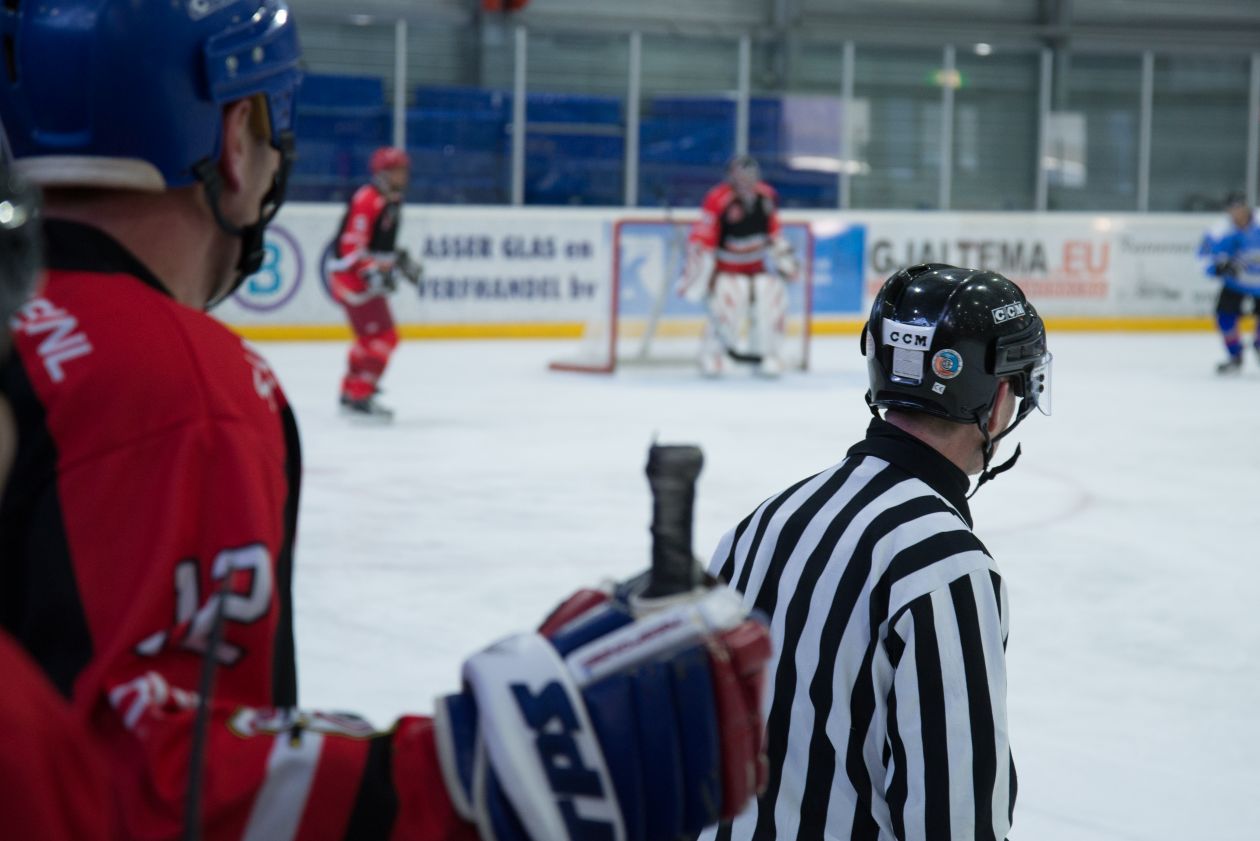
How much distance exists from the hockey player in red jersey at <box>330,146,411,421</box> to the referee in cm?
706

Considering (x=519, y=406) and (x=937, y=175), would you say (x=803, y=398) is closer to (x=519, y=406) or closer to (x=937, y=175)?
(x=519, y=406)

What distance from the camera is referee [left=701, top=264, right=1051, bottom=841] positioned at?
5.47ft

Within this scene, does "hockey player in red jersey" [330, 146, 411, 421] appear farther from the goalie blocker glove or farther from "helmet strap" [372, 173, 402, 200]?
the goalie blocker glove

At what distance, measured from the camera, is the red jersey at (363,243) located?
9.02 metres

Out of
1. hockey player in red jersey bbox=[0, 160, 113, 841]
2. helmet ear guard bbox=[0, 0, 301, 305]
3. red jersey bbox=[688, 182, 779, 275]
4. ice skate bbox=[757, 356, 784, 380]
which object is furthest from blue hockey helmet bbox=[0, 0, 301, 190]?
red jersey bbox=[688, 182, 779, 275]

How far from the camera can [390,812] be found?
96 centimetres

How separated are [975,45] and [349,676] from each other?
14.7 metres

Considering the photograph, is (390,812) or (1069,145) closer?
(390,812)

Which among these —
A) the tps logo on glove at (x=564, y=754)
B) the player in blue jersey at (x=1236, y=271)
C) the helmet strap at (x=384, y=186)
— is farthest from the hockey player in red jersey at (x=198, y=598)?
the player in blue jersey at (x=1236, y=271)

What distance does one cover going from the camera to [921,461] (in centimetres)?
186

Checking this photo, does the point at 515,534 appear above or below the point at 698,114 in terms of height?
below

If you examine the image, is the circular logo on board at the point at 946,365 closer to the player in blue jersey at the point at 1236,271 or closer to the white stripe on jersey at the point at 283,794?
the white stripe on jersey at the point at 283,794

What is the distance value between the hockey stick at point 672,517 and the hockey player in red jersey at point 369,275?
313 inches

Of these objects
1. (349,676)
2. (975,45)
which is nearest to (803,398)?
(349,676)
